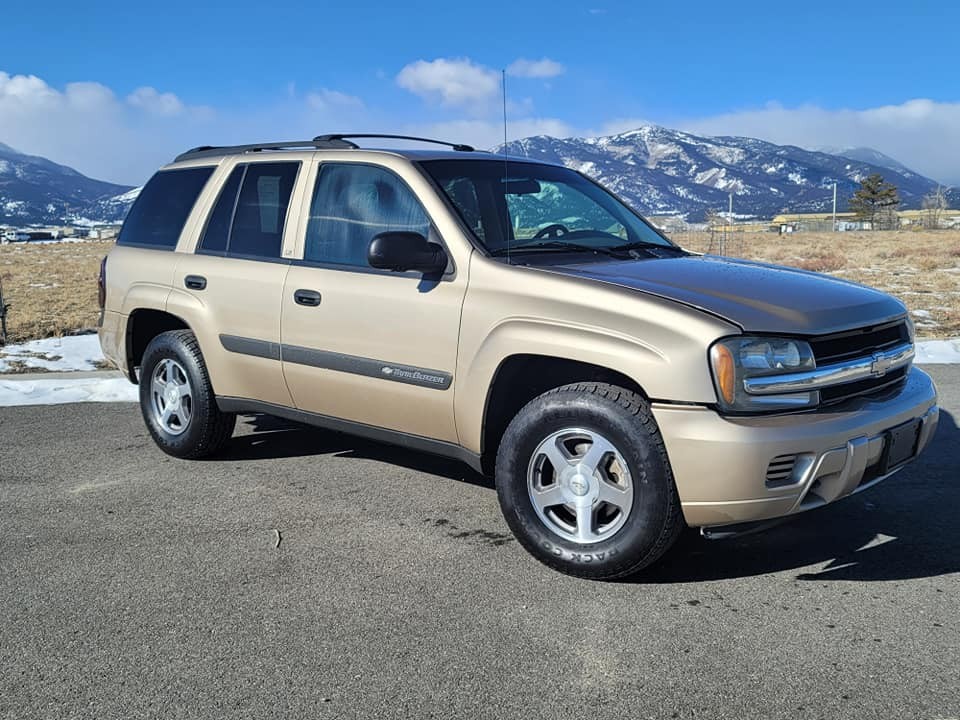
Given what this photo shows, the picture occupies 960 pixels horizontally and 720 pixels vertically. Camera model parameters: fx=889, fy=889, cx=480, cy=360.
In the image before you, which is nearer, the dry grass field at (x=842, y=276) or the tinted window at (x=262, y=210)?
the tinted window at (x=262, y=210)

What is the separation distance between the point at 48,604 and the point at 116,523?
3.10ft

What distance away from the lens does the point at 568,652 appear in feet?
9.64

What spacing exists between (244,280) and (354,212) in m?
0.78

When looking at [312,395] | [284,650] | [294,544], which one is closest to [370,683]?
[284,650]

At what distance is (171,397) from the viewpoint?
538cm

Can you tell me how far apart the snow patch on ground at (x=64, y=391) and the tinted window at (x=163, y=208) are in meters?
1.88

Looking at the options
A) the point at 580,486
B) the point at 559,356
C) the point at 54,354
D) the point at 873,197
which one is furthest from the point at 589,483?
the point at 873,197

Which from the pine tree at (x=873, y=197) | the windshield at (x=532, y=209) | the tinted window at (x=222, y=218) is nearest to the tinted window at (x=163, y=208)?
the tinted window at (x=222, y=218)

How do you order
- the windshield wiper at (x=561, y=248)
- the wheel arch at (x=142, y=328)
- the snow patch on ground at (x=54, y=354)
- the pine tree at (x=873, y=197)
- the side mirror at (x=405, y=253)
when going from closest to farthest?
the side mirror at (x=405, y=253)
the windshield wiper at (x=561, y=248)
the wheel arch at (x=142, y=328)
the snow patch on ground at (x=54, y=354)
the pine tree at (x=873, y=197)

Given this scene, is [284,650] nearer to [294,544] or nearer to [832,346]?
[294,544]

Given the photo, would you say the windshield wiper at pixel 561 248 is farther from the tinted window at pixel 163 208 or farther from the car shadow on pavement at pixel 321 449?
the tinted window at pixel 163 208

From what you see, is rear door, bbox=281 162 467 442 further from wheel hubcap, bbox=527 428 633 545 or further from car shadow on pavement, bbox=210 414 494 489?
car shadow on pavement, bbox=210 414 494 489

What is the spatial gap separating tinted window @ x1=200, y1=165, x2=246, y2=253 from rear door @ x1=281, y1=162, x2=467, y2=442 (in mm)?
697

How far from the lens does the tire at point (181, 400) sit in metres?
5.13
